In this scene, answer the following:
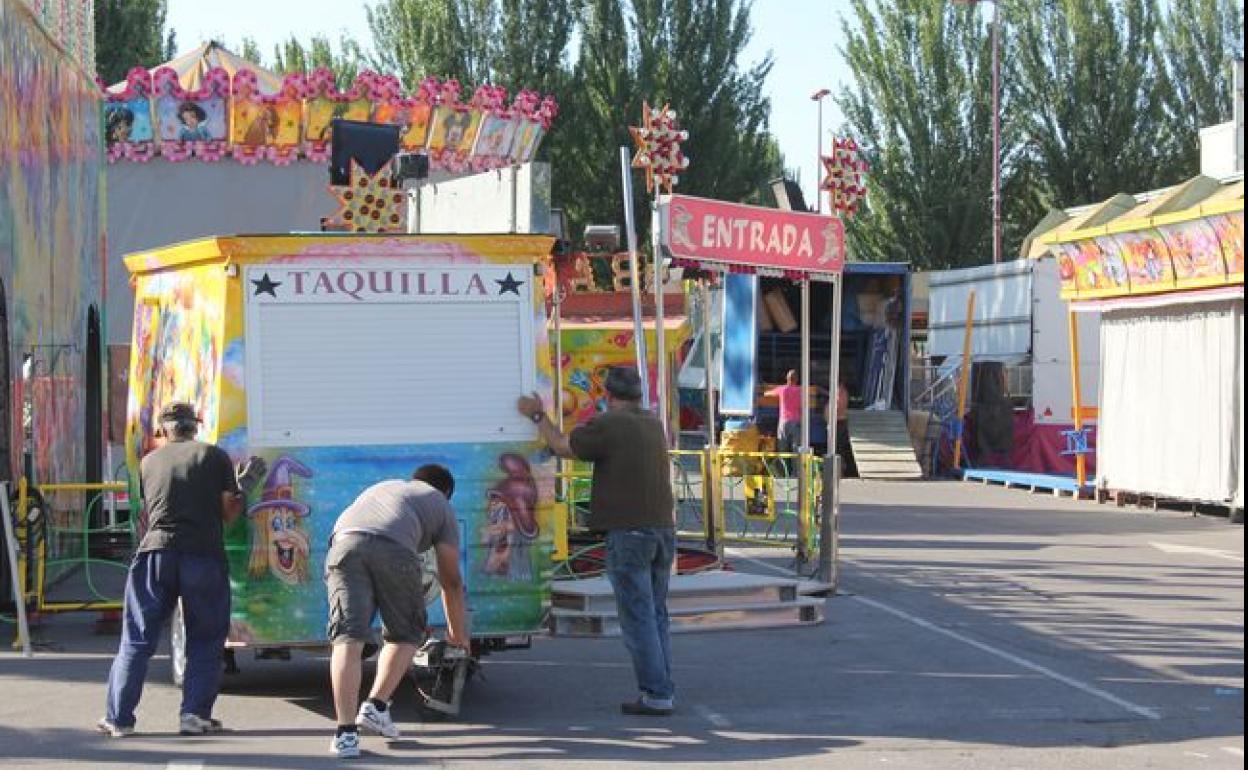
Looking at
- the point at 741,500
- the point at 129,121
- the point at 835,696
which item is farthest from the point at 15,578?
the point at 741,500

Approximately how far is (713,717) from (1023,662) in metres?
2.79

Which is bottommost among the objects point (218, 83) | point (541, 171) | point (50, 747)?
point (50, 747)

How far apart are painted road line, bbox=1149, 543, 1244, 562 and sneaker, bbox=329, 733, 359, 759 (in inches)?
486

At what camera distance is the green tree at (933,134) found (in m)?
58.0

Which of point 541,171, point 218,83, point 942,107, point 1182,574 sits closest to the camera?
point 541,171

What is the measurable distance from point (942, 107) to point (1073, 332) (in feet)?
97.1

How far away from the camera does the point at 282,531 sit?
36.0 feet

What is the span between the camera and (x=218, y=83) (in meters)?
24.3

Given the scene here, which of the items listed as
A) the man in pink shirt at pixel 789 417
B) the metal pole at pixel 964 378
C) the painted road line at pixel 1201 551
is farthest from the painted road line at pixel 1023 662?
the metal pole at pixel 964 378

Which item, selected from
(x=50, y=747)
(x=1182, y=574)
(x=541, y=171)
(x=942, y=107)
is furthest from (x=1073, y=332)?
(x=942, y=107)

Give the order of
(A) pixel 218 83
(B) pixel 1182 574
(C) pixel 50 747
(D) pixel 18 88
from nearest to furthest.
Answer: (C) pixel 50 747 → (D) pixel 18 88 → (B) pixel 1182 574 → (A) pixel 218 83

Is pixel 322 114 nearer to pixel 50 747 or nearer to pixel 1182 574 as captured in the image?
pixel 1182 574

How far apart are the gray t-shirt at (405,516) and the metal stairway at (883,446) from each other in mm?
23726

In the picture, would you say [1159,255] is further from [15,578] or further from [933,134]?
[933,134]
